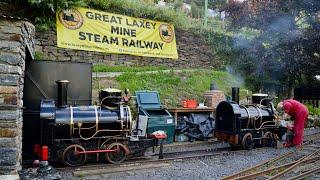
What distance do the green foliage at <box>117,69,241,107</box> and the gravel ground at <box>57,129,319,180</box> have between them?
4141 millimetres

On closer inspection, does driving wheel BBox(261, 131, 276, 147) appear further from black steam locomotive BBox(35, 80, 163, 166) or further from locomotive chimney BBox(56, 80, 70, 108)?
locomotive chimney BBox(56, 80, 70, 108)

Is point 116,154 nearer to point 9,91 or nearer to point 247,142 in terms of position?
point 9,91

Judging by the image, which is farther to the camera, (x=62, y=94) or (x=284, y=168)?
(x=62, y=94)

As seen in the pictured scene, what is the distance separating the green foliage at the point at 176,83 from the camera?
13.0 m

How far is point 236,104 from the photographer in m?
10.0

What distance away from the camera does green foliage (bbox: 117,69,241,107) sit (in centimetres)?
1300

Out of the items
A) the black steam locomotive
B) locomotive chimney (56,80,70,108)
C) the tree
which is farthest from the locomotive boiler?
the tree

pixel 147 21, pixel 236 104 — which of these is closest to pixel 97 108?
pixel 236 104

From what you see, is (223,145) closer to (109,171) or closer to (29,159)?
(109,171)

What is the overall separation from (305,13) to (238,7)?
117 inches

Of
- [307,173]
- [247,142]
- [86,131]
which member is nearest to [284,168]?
[307,173]

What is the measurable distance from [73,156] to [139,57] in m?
8.21

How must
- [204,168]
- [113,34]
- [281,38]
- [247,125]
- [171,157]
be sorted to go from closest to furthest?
[204,168]
[171,157]
[247,125]
[113,34]
[281,38]

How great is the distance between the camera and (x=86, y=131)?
24.9 feet
